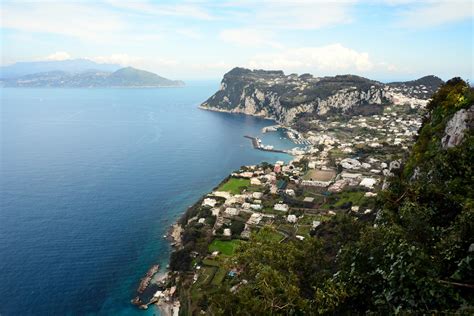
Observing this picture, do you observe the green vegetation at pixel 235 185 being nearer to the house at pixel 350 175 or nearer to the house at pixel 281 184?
the house at pixel 281 184

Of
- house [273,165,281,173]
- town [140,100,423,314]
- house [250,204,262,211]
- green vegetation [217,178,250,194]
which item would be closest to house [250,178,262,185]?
town [140,100,423,314]

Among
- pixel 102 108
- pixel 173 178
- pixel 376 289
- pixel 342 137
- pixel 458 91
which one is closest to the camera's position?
pixel 376 289

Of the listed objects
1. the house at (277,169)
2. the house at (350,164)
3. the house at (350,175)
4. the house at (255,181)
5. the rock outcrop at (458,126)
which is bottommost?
the house at (255,181)

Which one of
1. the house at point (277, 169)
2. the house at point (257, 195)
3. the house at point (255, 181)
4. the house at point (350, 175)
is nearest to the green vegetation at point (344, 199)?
the house at point (350, 175)

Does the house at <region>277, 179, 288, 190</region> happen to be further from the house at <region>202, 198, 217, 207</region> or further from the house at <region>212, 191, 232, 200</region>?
the house at <region>202, 198, 217, 207</region>

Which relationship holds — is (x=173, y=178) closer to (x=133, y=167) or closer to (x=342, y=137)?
(x=133, y=167)

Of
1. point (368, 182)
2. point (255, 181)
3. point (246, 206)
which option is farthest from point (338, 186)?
point (246, 206)

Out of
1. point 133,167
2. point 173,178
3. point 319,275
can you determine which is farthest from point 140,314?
point 133,167
